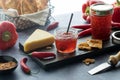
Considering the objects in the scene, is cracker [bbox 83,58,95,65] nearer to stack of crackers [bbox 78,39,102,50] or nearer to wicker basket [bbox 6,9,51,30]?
stack of crackers [bbox 78,39,102,50]

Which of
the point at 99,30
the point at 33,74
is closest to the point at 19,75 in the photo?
the point at 33,74

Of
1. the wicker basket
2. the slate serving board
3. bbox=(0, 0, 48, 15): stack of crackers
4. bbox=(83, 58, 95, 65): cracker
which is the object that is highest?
bbox=(0, 0, 48, 15): stack of crackers

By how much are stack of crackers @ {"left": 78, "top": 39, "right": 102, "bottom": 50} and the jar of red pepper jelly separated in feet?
0.11

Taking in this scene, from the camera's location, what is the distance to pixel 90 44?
2.96 feet

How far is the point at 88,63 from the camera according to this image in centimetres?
83

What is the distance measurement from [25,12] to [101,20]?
1.00ft

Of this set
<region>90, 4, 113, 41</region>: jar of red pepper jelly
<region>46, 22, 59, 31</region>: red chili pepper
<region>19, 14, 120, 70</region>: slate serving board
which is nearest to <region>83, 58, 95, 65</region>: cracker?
<region>19, 14, 120, 70</region>: slate serving board

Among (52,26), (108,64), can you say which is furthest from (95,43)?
(52,26)

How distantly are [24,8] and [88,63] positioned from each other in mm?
361

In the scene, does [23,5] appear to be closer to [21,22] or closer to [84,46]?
[21,22]

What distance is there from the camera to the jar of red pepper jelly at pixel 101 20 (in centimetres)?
91

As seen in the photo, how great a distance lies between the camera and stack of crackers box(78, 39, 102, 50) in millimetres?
890

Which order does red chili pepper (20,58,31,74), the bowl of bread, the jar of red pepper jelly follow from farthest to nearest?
the bowl of bread
the jar of red pepper jelly
red chili pepper (20,58,31,74)

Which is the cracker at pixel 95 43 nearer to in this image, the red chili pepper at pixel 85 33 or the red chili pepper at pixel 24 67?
the red chili pepper at pixel 85 33
